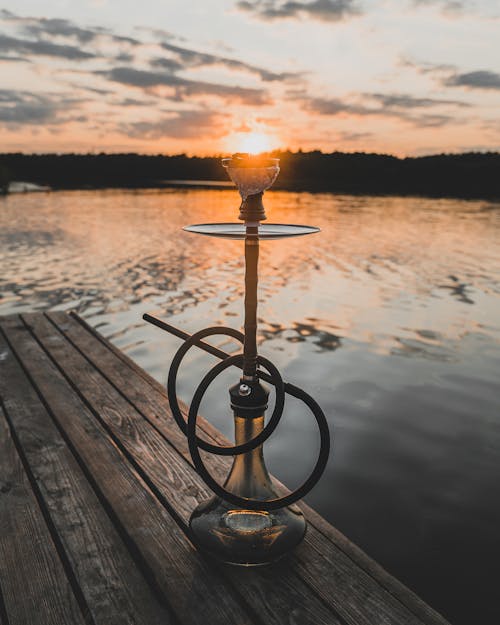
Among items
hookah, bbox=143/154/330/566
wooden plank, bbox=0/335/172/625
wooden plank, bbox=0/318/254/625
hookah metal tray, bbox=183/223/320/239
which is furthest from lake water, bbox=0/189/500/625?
hookah metal tray, bbox=183/223/320/239

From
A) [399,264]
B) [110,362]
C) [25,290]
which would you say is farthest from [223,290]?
[110,362]

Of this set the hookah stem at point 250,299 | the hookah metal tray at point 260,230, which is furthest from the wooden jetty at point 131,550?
the hookah metal tray at point 260,230

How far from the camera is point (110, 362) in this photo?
443 centimetres

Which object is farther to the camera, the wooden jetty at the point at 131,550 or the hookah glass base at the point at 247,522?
the hookah glass base at the point at 247,522

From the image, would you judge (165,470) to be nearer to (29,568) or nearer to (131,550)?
(131,550)

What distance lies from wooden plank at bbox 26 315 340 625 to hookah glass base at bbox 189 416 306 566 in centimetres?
7

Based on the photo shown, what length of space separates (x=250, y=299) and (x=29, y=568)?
127 centimetres

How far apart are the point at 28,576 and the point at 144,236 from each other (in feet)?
65.1

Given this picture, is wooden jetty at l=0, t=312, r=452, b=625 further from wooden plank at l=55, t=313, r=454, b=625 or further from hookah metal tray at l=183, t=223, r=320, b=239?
hookah metal tray at l=183, t=223, r=320, b=239

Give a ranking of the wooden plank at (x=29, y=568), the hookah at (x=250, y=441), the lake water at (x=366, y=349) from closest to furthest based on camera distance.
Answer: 1. the wooden plank at (x=29, y=568)
2. the hookah at (x=250, y=441)
3. the lake water at (x=366, y=349)

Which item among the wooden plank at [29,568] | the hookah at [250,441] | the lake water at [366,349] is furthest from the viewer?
the lake water at [366,349]

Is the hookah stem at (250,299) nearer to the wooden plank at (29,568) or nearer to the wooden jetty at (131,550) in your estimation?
the wooden jetty at (131,550)

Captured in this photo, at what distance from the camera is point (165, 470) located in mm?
2738

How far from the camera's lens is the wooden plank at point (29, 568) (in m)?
1.83
